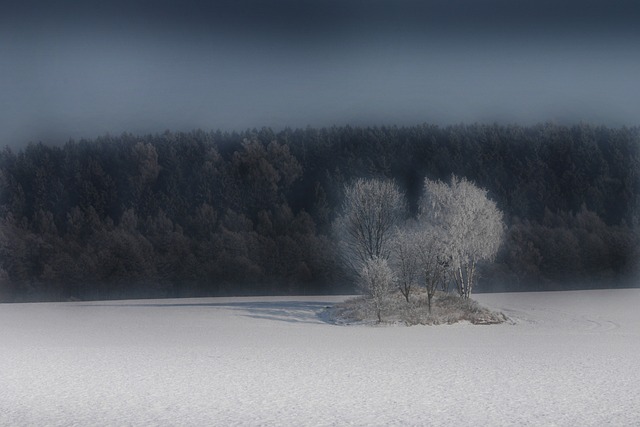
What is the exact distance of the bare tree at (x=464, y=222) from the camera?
109 ft

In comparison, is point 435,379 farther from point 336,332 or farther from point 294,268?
point 294,268

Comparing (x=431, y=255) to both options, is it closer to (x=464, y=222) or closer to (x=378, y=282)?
(x=464, y=222)

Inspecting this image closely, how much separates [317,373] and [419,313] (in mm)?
14851

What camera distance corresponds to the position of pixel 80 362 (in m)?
19.9

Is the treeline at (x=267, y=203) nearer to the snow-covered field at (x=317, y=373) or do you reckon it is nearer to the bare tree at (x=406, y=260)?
the bare tree at (x=406, y=260)

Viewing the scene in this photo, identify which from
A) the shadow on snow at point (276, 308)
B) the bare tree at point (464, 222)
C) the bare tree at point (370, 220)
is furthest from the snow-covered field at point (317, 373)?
the bare tree at point (370, 220)

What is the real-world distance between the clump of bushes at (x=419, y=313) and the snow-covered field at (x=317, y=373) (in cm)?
114

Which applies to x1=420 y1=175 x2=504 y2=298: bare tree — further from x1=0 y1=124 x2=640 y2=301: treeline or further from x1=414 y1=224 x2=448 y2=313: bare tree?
x1=0 y1=124 x2=640 y2=301: treeline

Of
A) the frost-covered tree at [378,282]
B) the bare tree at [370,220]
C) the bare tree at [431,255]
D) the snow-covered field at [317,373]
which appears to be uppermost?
the bare tree at [370,220]

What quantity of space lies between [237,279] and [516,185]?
34.0 metres

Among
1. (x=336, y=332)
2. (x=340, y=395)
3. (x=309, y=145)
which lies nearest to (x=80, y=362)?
(x=340, y=395)

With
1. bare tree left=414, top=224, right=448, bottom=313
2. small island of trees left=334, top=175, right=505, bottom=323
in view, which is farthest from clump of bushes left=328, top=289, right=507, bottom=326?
bare tree left=414, top=224, right=448, bottom=313

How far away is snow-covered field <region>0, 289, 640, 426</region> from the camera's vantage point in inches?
495

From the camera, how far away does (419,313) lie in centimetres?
3152
